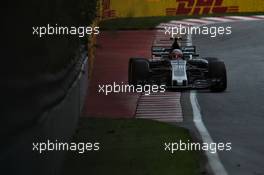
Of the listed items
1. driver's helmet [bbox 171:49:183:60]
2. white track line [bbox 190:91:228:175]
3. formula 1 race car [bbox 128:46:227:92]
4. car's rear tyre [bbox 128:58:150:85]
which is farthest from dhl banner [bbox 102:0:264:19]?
car's rear tyre [bbox 128:58:150:85]

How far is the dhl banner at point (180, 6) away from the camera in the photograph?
15.9 metres

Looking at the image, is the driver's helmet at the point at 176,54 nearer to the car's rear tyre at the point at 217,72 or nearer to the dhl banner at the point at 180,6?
the car's rear tyre at the point at 217,72

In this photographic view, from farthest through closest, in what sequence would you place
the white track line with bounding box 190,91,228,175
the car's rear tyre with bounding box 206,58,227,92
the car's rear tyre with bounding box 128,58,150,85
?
the car's rear tyre with bounding box 128,58,150,85
the car's rear tyre with bounding box 206,58,227,92
the white track line with bounding box 190,91,228,175

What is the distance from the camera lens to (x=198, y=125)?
14.5 metres

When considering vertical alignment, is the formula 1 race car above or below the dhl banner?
below

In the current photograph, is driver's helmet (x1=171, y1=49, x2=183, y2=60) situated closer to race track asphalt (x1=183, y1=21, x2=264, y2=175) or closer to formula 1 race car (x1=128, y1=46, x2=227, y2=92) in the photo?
formula 1 race car (x1=128, y1=46, x2=227, y2=92)

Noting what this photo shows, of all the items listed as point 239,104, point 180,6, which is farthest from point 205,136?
point 239,104

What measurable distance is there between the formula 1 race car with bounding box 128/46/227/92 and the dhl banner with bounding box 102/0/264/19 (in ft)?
8.06

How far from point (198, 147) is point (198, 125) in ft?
9.38

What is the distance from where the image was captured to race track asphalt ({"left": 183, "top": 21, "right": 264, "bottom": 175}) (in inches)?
437

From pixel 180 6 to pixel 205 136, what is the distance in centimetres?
415

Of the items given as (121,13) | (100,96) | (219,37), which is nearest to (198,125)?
(121,13)

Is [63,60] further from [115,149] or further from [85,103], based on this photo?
[85,103]

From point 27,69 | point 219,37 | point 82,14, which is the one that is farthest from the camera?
point 219,37
